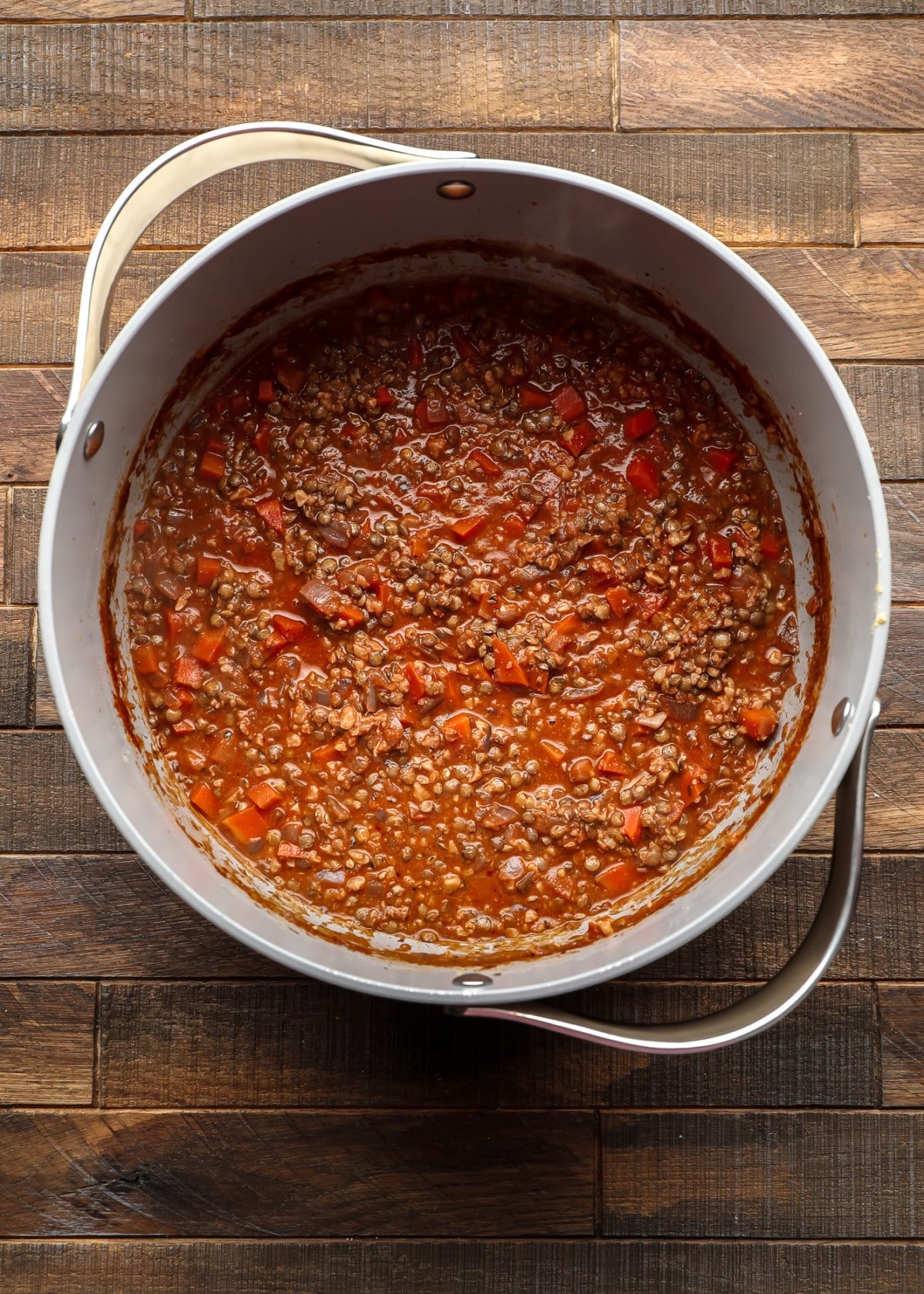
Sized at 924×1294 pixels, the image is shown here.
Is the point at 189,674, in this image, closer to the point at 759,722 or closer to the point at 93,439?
the point at 93,439

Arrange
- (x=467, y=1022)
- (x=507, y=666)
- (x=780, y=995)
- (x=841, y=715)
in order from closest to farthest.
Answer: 1. (x=780, y=995)
2. (x=841, y=715)
3. (x=507, y=666)
4. (x=467, y=1022)

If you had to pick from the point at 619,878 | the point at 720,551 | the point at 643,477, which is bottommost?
the point at 619,878

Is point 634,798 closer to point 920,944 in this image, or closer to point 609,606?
point 609,606

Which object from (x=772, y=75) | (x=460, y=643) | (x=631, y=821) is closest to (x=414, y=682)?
(x=460, y=643)

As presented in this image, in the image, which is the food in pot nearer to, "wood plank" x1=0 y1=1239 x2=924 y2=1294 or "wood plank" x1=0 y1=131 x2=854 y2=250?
"wood plank" x1=0 y1=131 x2=854 y2=250

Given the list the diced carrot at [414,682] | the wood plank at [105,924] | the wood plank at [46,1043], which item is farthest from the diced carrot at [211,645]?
the wood plank at [46,1043]

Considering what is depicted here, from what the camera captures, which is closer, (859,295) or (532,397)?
(532,397)

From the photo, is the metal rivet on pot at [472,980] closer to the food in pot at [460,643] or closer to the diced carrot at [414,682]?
the food in pot at [460,643]

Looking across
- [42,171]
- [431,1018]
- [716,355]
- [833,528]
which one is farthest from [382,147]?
[431,1018]
